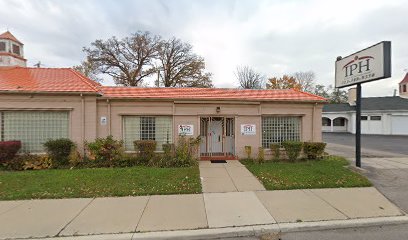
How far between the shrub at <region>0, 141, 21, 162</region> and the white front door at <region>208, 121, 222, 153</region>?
27.8 feet

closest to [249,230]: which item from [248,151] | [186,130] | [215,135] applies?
[248,151]

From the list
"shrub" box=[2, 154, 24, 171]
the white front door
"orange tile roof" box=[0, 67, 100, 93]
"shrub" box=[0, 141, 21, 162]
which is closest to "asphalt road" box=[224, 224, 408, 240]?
the white front door

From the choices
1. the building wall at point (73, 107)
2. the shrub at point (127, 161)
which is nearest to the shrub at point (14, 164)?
the building wall at point (73, 107)

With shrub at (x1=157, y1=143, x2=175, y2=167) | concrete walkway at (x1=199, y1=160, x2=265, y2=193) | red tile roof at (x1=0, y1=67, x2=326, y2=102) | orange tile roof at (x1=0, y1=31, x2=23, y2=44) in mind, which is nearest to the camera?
concrete walkway at (x1=199, y1=160, x2=265, y2=193)

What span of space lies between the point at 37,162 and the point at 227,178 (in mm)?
7725

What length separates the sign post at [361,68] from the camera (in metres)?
7.88

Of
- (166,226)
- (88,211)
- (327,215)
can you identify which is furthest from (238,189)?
(88,211)

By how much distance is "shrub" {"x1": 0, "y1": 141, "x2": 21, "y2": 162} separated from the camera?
8.96 metres

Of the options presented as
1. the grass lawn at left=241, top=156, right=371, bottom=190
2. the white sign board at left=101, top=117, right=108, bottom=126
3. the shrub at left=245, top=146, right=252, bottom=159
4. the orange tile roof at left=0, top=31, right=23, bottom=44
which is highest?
the orange tile roof at left=0, top=31, right=23, bottom=44

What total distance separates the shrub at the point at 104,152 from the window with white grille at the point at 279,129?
7081 millimetres

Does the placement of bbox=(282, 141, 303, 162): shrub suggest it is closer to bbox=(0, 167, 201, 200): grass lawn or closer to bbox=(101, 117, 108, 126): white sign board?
bbox=(0, 167, 201, 200): grass lawn

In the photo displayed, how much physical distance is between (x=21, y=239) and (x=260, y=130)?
952 cm

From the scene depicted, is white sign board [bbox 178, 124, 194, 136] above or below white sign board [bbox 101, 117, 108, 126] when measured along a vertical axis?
below

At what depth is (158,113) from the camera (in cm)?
1077
